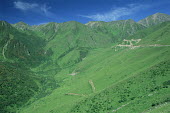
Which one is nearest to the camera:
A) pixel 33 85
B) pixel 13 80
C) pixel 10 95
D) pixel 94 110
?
pixel 94 110

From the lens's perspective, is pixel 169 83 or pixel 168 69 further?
pixel 168 69

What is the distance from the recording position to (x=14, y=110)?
4638 inches

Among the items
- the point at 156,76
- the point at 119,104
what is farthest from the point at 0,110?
the point at 156,76

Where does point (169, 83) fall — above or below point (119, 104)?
above

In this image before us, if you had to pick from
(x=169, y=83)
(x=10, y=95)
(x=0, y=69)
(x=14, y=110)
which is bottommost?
(x=14, y=110)

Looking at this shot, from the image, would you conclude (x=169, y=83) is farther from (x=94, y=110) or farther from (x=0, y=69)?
(x=0, y=69)

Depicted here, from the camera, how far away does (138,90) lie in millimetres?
58844

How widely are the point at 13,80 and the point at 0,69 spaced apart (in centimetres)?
2813

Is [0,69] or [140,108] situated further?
[0,69]

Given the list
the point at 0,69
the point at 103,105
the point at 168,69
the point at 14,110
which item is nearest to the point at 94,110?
the point at 103,105

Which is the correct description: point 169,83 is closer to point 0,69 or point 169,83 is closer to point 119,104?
point 119,104

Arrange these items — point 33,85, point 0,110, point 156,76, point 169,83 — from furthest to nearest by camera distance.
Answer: point 33,85
point 0,110
point 156,76
point 169,83

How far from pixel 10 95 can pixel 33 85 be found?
3860cm

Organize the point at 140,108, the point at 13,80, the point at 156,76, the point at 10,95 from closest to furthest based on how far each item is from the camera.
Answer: the point at 140,108 → the point at 156,76 → the point at 10,95 → the point at 13,80
